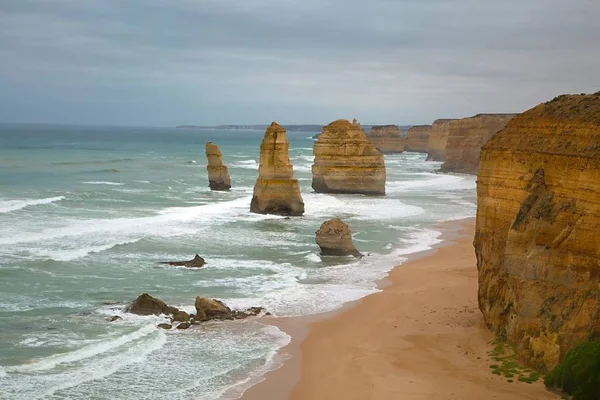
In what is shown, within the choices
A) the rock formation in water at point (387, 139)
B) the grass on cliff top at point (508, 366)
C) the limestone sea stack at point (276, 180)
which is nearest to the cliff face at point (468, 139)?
the limestone sea stack at point (276, 180)

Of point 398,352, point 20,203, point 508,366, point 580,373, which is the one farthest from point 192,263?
point 20,203

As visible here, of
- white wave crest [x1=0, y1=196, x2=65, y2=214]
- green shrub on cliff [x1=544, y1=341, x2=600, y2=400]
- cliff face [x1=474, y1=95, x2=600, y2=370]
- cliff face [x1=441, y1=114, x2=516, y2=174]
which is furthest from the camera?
cliff face [x1=441, y1=114, x2=516, y2=174]

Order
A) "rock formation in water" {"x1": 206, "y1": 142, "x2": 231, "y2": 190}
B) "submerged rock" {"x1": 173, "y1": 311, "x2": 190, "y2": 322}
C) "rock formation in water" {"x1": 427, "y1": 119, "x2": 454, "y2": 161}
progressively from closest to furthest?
1. "submerged rock" {"x1": 173, "y1": 311, "x2": 190, "y2": 322}
2. "rock formation in water" {"x1": 206, "y1": 142, "x2": 231, "y2": 190}
3. "rock formation in water" {"x1": 427, "y1": 119, "x2": 454, "y2": 161}

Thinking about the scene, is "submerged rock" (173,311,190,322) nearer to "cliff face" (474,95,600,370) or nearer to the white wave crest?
"cliff face" (474,95,600,370)

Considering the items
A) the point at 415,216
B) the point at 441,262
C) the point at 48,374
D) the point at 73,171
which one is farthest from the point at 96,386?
the point at 73,171

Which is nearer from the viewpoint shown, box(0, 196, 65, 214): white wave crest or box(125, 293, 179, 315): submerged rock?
box(125, 293, 179, 315): submerged rock

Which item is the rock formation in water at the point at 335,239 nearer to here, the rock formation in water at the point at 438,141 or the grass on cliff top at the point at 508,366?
the grass on cliff top at the point at 508,366

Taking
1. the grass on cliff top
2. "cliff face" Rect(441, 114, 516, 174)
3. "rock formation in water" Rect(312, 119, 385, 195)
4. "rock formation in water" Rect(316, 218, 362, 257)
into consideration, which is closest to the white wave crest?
"rock formation in water" Rect(312, 119, 385, 195)
